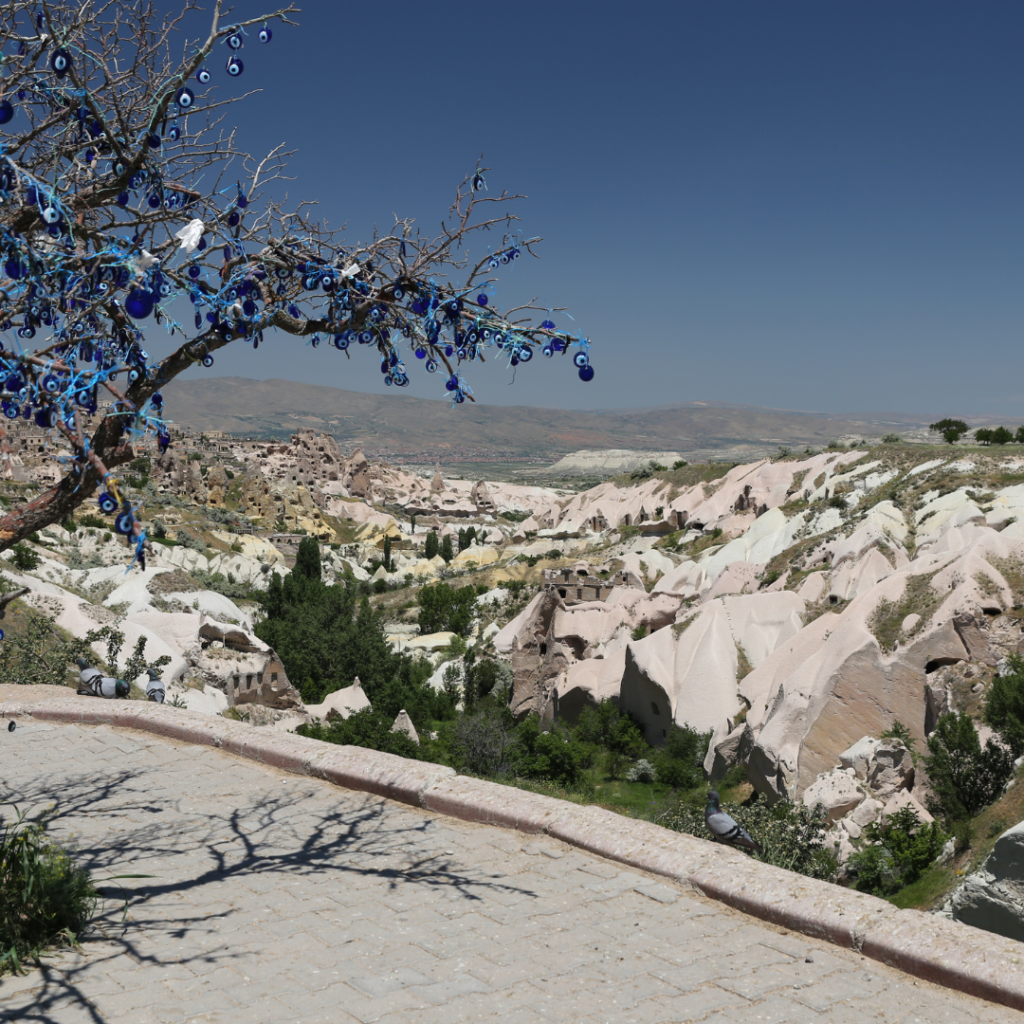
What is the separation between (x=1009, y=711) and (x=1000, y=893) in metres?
7.01

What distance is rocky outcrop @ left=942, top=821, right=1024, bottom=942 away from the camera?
25.9ft

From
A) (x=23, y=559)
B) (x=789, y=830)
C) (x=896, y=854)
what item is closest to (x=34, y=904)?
(x=789, y=830)

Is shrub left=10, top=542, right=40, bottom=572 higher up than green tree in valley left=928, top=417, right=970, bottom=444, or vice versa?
green tree in valley left=928, top=417, right=970, bottom=444

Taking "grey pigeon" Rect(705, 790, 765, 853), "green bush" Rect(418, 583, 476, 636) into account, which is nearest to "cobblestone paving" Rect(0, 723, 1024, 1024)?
"grey pigeon" Rect(705, 790, 765, 853)

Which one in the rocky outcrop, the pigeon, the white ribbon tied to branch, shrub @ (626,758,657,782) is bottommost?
shrub @ (626,758,657,782)

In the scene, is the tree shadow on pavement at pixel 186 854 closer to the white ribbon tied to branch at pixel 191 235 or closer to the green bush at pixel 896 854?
the white ribbon tied to branch at pixel 191 235

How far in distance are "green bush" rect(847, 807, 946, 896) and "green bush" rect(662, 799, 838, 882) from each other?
1.61 feet

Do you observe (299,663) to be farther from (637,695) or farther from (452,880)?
(452,880)

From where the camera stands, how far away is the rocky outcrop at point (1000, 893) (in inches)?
311

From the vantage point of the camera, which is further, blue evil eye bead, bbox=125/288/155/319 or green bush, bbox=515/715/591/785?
green bush, bbox=515/715/591/785

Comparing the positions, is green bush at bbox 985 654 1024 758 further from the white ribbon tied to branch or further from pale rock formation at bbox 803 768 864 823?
the white ribbon tied to branch

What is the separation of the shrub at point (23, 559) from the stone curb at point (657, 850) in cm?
2006

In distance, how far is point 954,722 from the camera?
14.1 meters

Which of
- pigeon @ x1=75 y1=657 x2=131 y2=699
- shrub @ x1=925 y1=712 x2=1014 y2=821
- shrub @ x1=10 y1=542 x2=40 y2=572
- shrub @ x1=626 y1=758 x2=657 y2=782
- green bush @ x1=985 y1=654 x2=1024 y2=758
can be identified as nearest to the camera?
pigeon @ x1=75 y1=657 x2=131 y2=699
